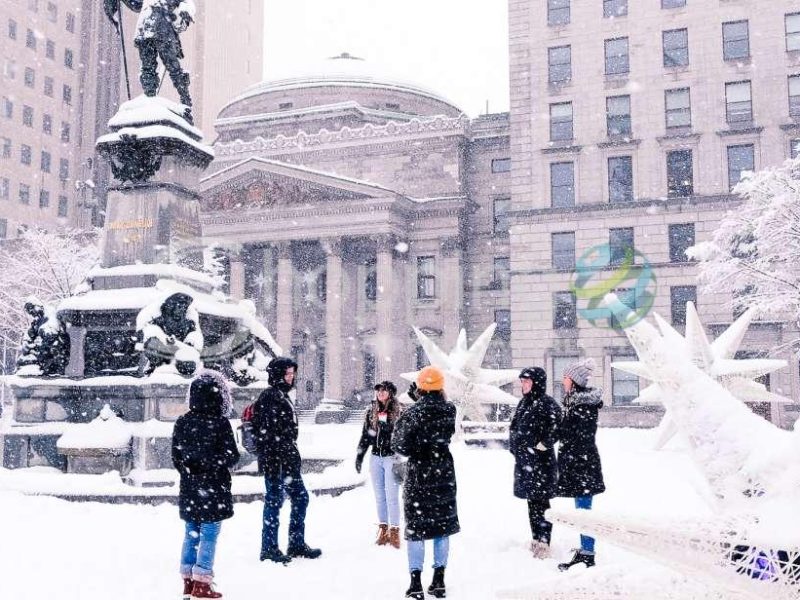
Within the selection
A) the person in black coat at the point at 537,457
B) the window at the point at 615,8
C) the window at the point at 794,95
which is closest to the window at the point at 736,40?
the window at the point at 794,95

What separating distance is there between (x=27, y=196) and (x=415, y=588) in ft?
229

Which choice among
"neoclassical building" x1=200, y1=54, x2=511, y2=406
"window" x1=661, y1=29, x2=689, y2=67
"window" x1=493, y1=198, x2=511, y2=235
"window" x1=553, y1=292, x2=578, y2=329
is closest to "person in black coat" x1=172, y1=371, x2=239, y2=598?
"window" x1=553, y1=292, x2=578, y2=329

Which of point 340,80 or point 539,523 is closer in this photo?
point 539,523

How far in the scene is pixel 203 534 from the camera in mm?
6152

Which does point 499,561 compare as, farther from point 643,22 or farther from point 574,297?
point 643,22

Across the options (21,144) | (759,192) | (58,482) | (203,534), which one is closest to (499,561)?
(203,534)

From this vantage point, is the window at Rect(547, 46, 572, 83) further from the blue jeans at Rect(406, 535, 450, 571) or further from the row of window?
the row of window

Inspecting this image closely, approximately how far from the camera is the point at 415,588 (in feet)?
20.2

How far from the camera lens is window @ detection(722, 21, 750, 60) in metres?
40.1

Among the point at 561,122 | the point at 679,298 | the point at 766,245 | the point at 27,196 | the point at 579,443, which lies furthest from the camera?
the point at 27,196

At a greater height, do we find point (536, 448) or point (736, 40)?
point (736, 40)

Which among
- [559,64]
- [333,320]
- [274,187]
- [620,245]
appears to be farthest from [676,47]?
[333,320]

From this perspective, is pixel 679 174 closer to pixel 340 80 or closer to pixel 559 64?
pixel 559 64

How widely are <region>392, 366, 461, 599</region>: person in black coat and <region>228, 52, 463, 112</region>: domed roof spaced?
54.6 metres
